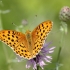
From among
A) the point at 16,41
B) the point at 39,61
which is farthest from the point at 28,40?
the point at 39,61

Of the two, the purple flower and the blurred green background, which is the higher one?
the purple flower

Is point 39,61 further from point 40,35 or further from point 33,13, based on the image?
point 33,13

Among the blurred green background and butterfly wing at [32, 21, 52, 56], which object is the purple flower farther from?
the blurred green background

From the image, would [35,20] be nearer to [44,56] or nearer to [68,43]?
[68,43]

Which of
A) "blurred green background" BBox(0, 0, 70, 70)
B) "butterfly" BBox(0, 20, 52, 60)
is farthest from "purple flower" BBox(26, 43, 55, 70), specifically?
"blurred green background" BBox(0, 0, 70, 70)

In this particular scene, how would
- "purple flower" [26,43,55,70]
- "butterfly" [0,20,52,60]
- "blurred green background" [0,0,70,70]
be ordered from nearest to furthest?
"butterfly" [0,20,52,60] → "purple flower" [26,43,55,70] → "blurred green background" [0,0,70,70]

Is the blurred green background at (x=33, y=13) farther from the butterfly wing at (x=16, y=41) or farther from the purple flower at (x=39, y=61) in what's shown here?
the butterfly wing at (x=16, y=41)

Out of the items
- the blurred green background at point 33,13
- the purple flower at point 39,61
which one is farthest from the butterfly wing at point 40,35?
the blurred green background at point 33,13

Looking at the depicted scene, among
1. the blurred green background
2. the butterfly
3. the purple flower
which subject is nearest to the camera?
the butterfly
